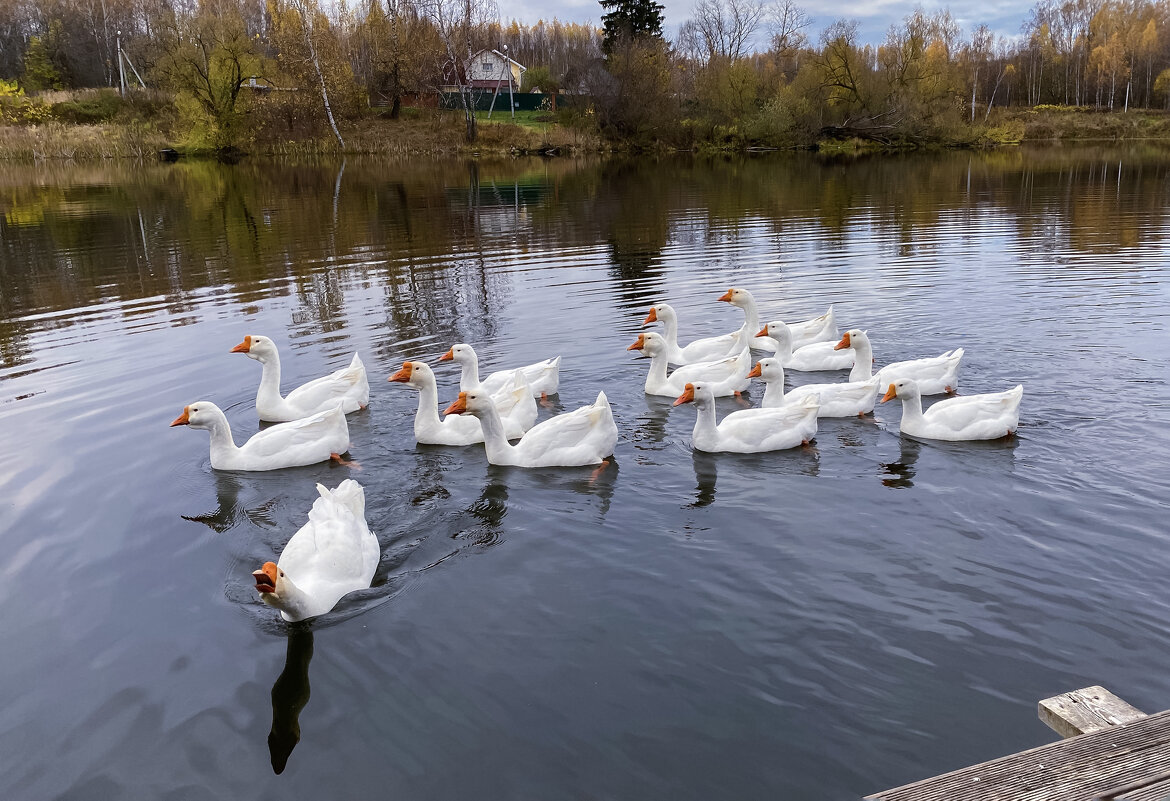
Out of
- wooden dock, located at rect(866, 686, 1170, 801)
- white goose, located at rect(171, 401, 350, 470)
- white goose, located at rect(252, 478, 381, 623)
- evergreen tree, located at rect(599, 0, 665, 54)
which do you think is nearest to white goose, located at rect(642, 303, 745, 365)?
white goose, located at rect(171, 401, 350, 470)

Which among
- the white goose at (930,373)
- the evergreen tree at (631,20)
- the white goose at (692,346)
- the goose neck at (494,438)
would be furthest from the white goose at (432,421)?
the evergreen tree at (631,20)

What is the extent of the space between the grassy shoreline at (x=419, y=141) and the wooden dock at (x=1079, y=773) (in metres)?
65.4

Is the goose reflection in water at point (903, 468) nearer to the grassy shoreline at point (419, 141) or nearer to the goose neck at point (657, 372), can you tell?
the goose neck at point (657, 372)

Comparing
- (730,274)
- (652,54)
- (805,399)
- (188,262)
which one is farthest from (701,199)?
(652,54)

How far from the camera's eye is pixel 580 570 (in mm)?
6922

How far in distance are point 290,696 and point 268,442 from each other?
434 centimetres

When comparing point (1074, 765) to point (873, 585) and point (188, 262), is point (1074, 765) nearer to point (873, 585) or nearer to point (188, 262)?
point (873, 585)

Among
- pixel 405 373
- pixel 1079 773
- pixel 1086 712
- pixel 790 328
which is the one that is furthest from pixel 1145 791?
pixel 790 328

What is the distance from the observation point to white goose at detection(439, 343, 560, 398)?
10.8 metres

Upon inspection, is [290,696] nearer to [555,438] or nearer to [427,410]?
[555,438]

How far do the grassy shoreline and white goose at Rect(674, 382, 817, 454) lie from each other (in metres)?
59.5

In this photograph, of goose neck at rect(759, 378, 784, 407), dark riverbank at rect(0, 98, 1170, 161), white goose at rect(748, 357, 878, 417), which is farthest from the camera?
dark riverbank at rect(0, 98, 1170, 161)

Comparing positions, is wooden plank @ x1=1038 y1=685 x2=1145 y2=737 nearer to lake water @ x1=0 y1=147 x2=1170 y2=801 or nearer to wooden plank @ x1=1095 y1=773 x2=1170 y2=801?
wooden plank @ x1=1095 y1=773 x2=1170 y2=801

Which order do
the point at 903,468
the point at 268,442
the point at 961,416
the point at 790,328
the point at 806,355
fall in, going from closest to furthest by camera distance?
the point at 903,468
the point at 961,416
the point at 268,442
the point at 806,355
the point at 790,328
